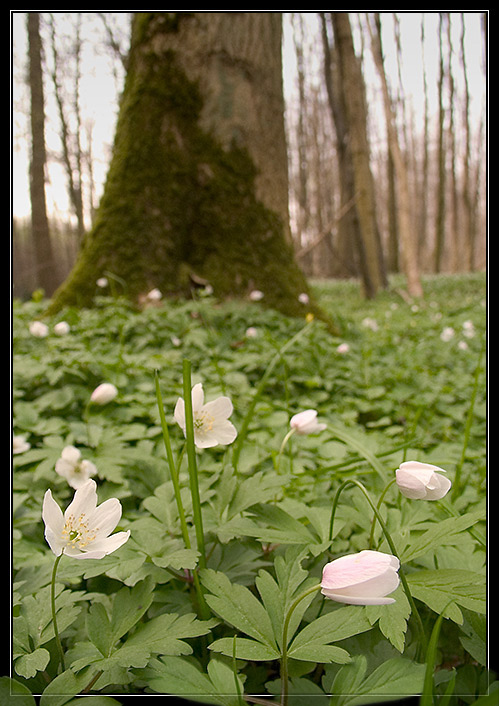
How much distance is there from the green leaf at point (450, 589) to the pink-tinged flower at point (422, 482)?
138mm

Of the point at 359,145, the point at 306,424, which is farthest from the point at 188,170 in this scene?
the point at 359,145

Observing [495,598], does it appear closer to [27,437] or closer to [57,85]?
[27,437]

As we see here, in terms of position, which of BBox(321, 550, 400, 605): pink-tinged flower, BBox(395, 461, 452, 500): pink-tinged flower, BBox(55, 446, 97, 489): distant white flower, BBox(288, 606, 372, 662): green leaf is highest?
BBox(395, 461, 452, 500): pink-tinged flower

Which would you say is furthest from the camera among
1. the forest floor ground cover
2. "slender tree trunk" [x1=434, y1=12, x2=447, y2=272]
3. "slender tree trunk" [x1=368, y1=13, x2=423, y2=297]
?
"slender tree trunk" [x1=434, y1=12, x2=447, y2=272]

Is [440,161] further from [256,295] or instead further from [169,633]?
[169,633]

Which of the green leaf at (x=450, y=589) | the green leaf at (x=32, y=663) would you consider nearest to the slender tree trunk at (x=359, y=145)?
the green leaf at (x=450, y=589)

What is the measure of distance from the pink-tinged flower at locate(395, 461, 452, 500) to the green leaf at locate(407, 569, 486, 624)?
14 centimetres

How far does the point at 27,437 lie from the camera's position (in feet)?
5.51

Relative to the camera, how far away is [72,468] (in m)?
1.28

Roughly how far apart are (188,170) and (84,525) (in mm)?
3489

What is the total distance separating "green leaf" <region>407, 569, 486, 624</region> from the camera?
0.71m

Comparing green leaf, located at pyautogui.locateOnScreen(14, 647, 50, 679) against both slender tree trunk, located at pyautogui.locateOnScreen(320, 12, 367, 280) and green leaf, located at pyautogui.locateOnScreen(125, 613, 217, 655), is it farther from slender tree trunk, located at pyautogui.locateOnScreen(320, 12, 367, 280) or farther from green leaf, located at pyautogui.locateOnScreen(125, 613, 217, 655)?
slender tree trunk, located at pyautogui.locateOnScreen(320, 12, 367, 280)

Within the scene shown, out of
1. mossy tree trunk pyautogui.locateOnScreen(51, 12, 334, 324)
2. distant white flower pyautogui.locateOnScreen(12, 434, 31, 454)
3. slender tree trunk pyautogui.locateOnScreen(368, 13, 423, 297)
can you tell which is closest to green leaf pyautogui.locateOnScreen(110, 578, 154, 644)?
distant white flower pyautogui.locateOnScreen(12, 434, 31, 454)

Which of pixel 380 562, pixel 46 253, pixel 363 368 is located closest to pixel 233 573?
pixel 380 562
